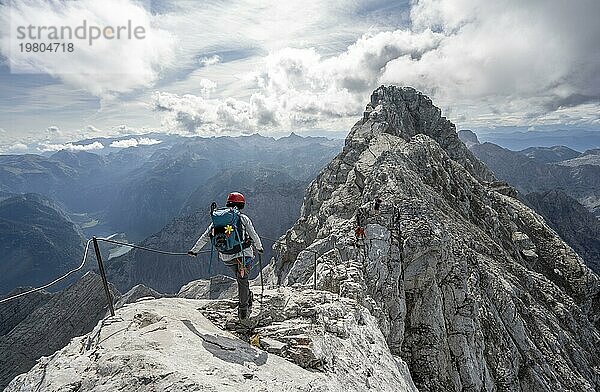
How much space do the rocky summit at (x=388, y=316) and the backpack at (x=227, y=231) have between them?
8.39 ft

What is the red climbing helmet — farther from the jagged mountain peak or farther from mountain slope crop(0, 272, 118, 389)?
mountain slope crop(0, 272, 118, 389)

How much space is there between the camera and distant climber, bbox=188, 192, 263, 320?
1100 cm

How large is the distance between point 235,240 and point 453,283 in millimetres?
20972

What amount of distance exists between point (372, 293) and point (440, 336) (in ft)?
18.6

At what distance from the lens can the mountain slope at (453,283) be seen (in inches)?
901

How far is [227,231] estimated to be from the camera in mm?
10961

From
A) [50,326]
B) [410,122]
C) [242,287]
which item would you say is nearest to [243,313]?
[242,287]

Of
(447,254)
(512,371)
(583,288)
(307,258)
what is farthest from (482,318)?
(583,288)

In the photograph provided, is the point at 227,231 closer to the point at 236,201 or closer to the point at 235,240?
the point at 235,240

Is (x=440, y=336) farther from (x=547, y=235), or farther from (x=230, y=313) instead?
(x=547, y=235)

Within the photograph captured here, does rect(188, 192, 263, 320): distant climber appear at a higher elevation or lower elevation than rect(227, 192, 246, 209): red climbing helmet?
lower

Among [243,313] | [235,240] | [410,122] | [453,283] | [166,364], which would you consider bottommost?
[453,283]

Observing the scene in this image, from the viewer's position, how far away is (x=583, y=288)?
50.2m

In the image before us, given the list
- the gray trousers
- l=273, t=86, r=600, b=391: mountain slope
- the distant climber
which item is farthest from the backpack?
l=273, t=86, r=600, b=391: mountain slope
